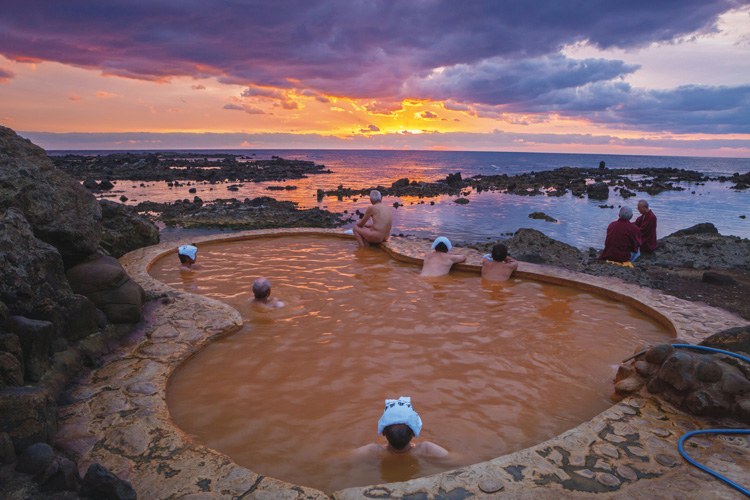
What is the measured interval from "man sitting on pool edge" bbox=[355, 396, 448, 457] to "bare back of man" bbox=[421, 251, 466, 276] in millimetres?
5470

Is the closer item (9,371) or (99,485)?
(99,485)

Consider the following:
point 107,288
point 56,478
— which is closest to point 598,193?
point 107,288

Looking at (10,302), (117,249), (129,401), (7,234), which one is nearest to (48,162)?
(7,234)

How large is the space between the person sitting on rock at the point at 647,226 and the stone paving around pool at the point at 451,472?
27.7 ft

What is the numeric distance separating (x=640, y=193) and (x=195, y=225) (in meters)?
35.6

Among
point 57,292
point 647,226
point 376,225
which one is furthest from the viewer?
point 647,226

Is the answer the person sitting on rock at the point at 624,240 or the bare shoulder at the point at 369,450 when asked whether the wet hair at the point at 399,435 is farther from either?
the person sitting on rock at the point at 624,240

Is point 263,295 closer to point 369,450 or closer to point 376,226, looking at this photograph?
point 369,450

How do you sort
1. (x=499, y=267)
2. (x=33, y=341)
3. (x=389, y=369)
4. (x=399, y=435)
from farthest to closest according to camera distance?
(x=499, y=267) < (x=389, y=369) < (x=33, y=341) < (x=399, y=435)

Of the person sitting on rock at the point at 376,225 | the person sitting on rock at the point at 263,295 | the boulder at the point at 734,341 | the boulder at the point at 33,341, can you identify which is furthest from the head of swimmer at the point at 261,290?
the boulder at the point at 734,341

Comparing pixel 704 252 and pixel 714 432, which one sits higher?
pixel 704 252

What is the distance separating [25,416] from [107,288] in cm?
264

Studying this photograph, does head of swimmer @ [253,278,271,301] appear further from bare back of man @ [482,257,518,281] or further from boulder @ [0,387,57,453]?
bare back of man @ [482,257,518,281]

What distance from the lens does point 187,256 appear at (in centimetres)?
884
